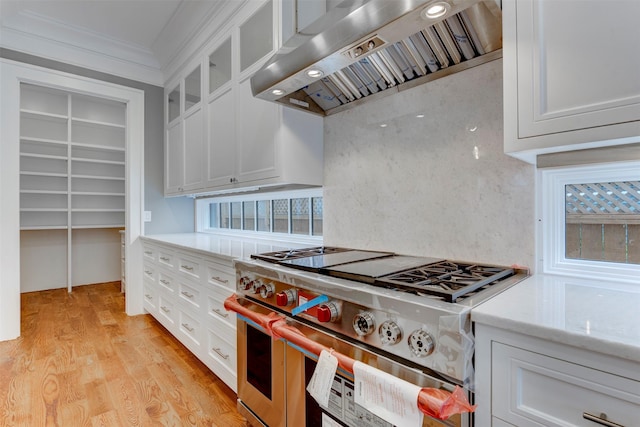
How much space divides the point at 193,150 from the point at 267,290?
1.91 m

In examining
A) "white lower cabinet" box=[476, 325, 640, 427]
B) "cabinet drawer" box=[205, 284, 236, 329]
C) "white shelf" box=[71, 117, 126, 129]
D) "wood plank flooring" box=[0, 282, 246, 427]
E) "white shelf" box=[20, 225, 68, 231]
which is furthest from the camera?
"white shelf" box=[71, 117, 126, 129]

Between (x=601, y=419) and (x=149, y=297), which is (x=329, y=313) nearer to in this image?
(x=601, y=419)

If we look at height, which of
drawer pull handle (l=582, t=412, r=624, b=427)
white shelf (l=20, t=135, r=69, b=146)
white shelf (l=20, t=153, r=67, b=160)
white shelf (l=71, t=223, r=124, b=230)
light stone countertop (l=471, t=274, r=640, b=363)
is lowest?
drawer pull handle (l=582, t=412, r=624, b=427)

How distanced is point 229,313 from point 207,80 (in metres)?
1.88

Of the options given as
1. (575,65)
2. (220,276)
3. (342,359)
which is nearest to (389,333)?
(342,359)

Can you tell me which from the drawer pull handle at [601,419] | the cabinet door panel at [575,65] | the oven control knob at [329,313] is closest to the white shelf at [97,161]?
the oven control knob at [329,313]

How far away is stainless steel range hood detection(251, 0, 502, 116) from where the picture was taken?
40.2 inches

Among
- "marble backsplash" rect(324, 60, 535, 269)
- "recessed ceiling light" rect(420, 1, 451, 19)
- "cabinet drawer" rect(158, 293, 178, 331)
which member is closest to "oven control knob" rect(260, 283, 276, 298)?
"marble backsplash" rect(324, 60, 535, 269)

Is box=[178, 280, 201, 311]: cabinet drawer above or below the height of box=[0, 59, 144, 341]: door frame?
below

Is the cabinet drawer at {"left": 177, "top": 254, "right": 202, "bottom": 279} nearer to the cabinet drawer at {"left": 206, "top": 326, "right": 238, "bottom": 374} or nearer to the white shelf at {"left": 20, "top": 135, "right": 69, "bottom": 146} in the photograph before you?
the cabinet drawer at {"left": 206, "top": 326, "right": 238, "bottom": 374}

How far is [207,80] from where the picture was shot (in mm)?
2609

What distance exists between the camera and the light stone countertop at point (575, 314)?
24.9 inches

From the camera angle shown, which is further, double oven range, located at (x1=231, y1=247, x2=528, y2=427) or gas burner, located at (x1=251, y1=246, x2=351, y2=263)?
gas burner, located at (x1=251, y1=246, x2=351, y2=263)

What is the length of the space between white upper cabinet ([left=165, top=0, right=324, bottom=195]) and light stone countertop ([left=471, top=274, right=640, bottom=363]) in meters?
1.29
